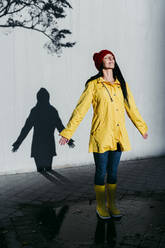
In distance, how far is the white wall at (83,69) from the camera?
6.45 metres

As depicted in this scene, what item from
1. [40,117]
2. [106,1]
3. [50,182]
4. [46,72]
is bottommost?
[50,182]

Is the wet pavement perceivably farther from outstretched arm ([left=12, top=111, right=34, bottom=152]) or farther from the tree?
the tree

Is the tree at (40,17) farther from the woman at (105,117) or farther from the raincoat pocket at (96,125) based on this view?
the raincoat pocket at (96,125)

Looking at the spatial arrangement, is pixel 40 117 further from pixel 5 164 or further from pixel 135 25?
pixel 135 25

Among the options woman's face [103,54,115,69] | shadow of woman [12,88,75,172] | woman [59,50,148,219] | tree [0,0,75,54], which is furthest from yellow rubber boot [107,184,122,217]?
tree [0,0,75,54]

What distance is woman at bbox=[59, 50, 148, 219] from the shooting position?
420cm

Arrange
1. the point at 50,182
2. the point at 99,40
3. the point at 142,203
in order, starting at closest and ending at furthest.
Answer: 1. the point at 142,203
2. the point at 50,182
3. the point at 99,40

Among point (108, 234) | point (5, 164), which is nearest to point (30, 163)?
point (5, 164)

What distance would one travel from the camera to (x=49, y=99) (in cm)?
671

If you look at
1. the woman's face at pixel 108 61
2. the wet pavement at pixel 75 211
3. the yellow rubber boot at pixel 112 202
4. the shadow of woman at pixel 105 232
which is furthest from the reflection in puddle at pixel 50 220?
the woman's face at pixel 108 61

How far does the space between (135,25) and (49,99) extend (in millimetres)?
2363

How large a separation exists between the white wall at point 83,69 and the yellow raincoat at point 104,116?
8.15 ft

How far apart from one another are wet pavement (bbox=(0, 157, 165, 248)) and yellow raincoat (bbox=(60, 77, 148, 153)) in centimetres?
91

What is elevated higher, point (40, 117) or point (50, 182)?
point (40, 117)
